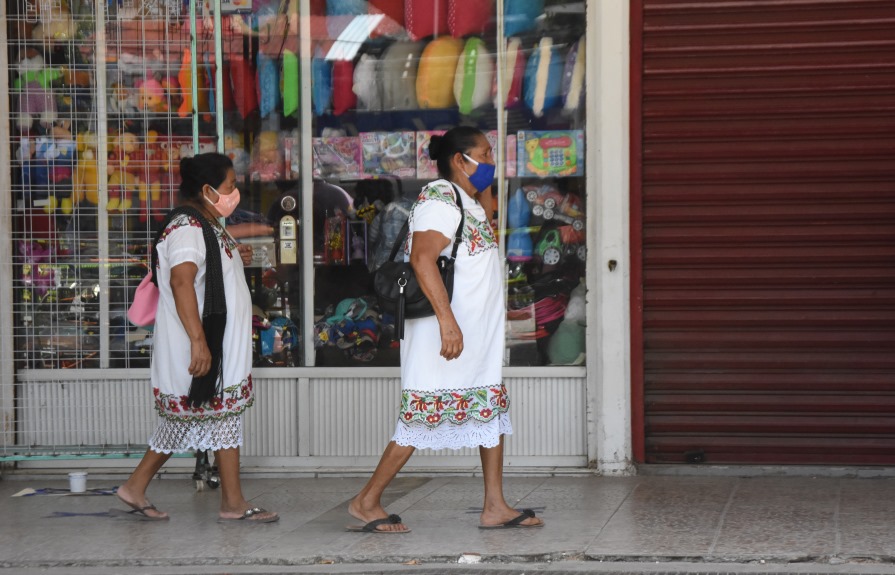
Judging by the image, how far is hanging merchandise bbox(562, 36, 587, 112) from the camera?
729 centimetres

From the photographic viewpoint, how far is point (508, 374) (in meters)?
7.30

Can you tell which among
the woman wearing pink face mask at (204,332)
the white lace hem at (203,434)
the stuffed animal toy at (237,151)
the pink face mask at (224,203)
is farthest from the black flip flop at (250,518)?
the stuffed animal toy at (237,151)

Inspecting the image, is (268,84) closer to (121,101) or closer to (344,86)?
(344,86)

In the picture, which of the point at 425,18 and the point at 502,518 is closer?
the point at 502,518

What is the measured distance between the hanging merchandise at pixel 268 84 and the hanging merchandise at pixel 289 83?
1.6 inches

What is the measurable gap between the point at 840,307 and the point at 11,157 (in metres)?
4.54

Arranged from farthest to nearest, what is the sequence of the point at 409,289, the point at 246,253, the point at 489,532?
the point at 246,253, the point at 489,532, the point at 409,289

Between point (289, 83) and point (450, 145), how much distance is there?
6.48 feet

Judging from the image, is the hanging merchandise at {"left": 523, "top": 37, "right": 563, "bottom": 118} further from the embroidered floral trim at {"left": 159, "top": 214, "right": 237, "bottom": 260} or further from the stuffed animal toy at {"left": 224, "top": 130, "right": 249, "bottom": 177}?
the embroidered floral trim at {"left": 159, "top": 214, "right": 237, "bottom": 260}

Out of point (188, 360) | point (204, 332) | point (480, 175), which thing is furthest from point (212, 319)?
point (480, 175)

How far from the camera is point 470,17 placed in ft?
24.4

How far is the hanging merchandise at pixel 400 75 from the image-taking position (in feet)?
24.7

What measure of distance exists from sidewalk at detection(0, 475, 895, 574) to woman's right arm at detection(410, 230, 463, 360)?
2.75 ft

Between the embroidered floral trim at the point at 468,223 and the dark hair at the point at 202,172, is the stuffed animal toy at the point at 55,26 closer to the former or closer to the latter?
the dark hair at the point at 202,172
